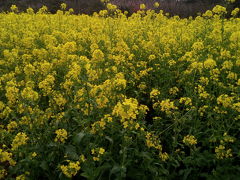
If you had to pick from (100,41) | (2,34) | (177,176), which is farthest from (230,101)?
(2,34)

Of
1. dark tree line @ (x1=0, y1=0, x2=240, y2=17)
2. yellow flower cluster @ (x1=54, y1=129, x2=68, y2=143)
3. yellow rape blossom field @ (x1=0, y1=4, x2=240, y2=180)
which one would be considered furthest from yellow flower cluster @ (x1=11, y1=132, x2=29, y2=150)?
dark tree line @ (x1=0, y1=0, x2=240, y2=17)

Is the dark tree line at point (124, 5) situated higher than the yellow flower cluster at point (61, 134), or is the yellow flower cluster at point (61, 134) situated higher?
the dark tree line at point (124, 5)

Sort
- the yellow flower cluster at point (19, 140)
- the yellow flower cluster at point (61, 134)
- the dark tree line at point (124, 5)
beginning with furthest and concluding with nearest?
the dark tree line at point (124, 5) → the yellow flower cluster at point (61, 134) → the yellow flower cluster at point (19, 140)

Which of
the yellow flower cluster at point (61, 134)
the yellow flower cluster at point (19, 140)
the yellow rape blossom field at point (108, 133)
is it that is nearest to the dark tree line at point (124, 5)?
the yellow rape blossom field at point (108, 133)

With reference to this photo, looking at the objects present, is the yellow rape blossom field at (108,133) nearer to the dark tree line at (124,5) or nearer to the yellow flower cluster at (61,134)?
the yellow flower cluster at (61,134)

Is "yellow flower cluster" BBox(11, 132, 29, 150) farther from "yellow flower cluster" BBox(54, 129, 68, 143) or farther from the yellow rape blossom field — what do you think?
"yellow flower cluster" BBox(54, 129, 68, 143)

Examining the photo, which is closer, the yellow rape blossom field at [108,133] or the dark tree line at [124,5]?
the yellow rape blossom field at [108,133]

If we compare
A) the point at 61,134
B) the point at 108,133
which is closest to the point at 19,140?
the point at 61,134

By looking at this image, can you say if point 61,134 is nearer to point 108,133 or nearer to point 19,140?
point 19,140

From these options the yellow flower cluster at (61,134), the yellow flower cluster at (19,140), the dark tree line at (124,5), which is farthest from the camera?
the dark tree line at (124,5)

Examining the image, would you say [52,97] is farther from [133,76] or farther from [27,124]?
[133,76]

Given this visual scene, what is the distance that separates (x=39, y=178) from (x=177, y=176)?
135 centimetres

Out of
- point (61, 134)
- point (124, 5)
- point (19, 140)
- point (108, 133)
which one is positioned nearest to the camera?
point (19, 140)

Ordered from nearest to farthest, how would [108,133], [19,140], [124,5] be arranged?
[19,140], [108,133], [124,5]
